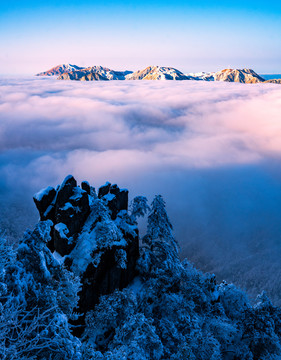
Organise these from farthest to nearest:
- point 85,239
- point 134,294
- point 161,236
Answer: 1. point 161,236
2. point 85,239
3. point 134,294

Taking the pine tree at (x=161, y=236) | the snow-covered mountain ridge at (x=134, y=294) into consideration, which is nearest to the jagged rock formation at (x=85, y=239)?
the snow-covered mountain ridge at (x=134, y=294)

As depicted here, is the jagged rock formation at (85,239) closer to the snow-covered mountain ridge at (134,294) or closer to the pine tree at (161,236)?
the snow-covered mountain ridge at (134,294)

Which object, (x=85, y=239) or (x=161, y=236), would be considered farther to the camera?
(x=161, y=236)

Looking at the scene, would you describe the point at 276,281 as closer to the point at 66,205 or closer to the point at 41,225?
the point at 66,205

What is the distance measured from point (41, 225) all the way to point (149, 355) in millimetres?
11369

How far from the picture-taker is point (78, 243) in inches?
944

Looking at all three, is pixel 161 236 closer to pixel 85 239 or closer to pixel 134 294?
Result: pixel 134 294

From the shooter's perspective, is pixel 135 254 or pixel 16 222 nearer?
pixel 135 254

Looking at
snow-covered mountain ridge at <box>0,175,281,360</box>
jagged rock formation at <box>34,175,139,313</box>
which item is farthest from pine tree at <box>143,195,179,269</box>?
jagged rock formation at <box>34,175,139,313</box>

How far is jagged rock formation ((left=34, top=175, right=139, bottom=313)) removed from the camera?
22609mm

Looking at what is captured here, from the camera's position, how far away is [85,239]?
24.0m

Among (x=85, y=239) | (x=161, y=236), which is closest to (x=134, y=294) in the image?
(x=161, y=236)

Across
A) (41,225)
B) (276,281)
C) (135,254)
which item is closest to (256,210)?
(276,281)

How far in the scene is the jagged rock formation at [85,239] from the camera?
22.6 m
